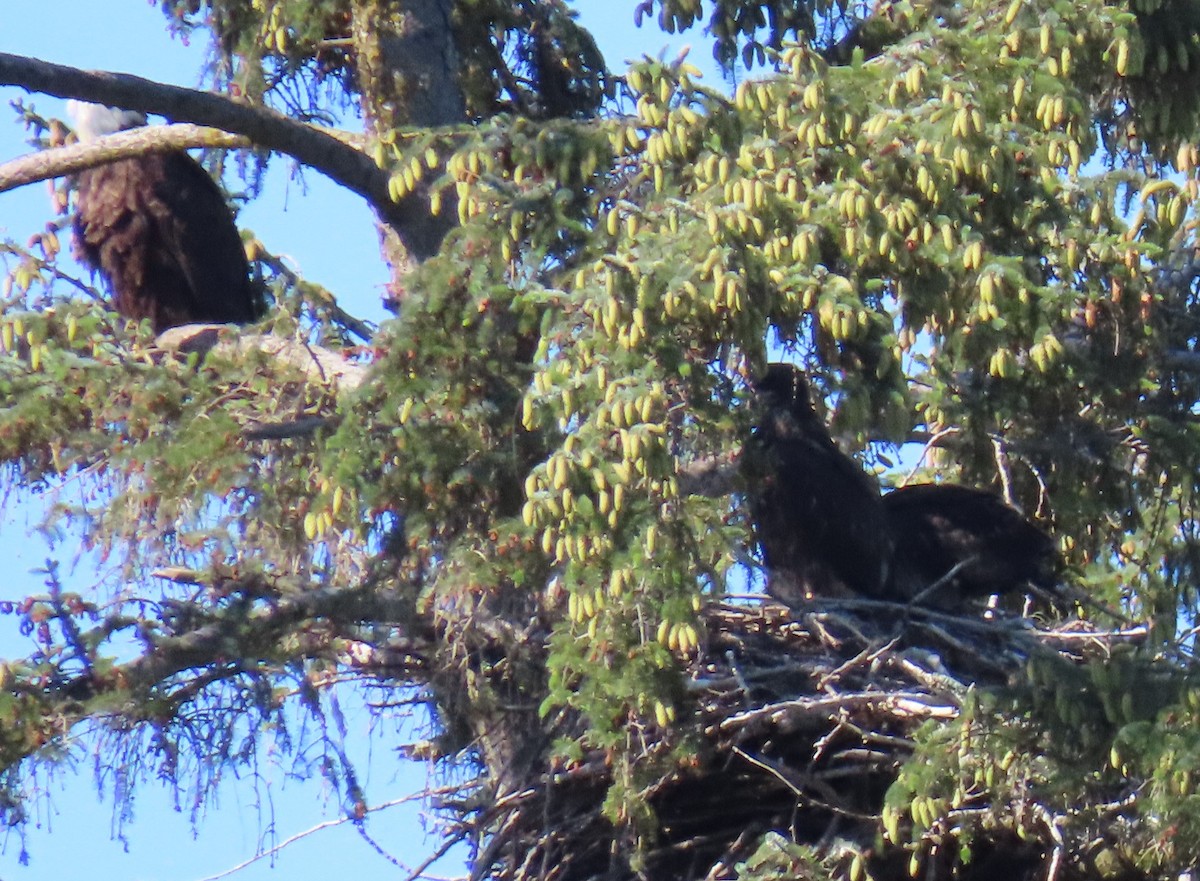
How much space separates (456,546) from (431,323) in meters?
0.74

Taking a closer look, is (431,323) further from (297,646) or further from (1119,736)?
(1119,736)

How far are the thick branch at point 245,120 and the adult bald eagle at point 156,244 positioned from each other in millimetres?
1100

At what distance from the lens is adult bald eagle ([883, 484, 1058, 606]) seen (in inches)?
318

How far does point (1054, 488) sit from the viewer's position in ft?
25.8

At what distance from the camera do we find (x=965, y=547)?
26.6ft

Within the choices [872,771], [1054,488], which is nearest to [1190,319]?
[1054,488]

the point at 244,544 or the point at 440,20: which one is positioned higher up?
the point at 440,20

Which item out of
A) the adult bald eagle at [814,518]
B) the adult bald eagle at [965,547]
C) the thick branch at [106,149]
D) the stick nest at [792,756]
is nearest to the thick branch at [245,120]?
the thick branch at [106,149]

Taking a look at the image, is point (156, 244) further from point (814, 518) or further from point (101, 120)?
point (814, 518)

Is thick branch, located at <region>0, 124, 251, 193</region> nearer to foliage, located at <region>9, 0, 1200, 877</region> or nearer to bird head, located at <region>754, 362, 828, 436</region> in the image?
foliage, located at <region>9, 0, 1200, 877</region>

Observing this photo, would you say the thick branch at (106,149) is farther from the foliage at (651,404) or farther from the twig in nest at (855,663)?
the twig in nest at (855,663)

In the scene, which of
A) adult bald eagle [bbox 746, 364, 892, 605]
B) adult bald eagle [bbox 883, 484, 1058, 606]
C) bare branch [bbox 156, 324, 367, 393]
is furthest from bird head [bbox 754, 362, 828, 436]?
bare branch [bbox 156, 324, 367, 393]

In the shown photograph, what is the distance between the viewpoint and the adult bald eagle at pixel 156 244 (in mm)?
8836

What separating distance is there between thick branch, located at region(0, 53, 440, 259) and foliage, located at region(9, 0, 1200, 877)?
2.16 feet
